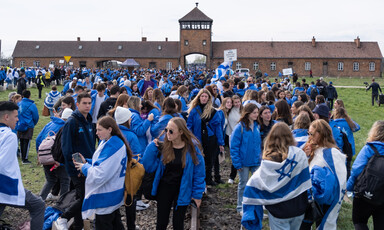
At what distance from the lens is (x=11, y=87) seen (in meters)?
29.4

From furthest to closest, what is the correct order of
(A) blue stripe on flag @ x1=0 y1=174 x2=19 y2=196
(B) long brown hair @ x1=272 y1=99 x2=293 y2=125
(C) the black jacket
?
(C) the black jacket < (B) long brown hair @ x1=272 y1=99 x2=293 y2=125 < (A) blue stripe on flag @ x1=0 y1=174 x2=19 y2=196

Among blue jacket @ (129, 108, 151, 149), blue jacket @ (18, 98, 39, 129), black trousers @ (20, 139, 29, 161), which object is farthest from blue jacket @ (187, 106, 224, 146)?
black trousers @ (20, 139, 29, 161)

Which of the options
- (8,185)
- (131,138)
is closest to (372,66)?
(131,138)

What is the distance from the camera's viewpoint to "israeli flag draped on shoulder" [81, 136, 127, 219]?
14.0 feet

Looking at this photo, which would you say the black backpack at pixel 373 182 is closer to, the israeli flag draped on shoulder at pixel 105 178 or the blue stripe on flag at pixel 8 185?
the israeli flag draped on shoulder at pixel 105 178

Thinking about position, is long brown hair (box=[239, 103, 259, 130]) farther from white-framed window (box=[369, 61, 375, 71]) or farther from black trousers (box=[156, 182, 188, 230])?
white-framed window (box=[369, 61, 375, 71])

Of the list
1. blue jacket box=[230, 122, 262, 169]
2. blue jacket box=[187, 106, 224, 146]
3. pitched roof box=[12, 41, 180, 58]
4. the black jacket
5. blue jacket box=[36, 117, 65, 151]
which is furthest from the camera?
pitched roof box=[12, 41, 180, 58]

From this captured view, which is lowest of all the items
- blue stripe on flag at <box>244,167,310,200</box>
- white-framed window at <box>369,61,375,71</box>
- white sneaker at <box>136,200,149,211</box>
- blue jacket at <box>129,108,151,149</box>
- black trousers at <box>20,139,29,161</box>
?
white sneaker at <box>136,200,149,211</box>

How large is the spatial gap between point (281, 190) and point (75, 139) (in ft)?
9.44

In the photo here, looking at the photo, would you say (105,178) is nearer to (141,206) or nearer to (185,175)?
(185,175)

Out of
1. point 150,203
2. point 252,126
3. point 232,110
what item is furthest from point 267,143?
point 232,110

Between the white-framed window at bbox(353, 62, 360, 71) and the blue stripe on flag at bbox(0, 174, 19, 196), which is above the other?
the white-framed window at bbox(353, 62, 360, 71)

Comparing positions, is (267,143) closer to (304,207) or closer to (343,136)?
(304,207)

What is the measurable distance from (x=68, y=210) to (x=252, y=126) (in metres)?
3.18
